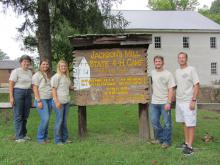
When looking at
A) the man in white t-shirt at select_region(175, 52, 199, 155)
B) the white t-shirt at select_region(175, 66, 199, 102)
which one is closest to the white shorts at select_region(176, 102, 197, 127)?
the man in white t-shirt at select_region(175, 52, 199, 155)

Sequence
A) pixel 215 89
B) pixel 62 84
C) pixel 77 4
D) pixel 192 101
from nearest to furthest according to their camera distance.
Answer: pixel 192 101, pixel 62 84, pixel 77 4, pixel 215 89

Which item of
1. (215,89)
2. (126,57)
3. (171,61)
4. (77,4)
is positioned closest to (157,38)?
(171,61)

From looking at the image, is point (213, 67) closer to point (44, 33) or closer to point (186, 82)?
point (44, 33)

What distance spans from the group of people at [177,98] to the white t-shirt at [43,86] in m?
2.11

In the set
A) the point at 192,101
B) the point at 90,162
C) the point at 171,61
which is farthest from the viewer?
the point at 171,61

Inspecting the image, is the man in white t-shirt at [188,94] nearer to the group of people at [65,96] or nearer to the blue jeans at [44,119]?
the group of people at [65,96]

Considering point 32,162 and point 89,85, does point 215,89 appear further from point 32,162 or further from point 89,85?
point 32,162

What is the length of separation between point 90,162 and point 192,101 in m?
2.21

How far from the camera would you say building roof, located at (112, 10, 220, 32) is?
43.3 m

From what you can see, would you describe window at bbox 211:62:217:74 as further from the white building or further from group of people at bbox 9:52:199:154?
group of people at bbox 9:52:199:154

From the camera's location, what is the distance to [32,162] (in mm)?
6750

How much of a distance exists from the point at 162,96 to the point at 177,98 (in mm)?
323

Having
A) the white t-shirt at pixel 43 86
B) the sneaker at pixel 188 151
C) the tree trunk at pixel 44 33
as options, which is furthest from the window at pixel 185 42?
the sneaker at pixel 188 151

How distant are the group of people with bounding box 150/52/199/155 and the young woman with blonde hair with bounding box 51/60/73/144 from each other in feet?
5.72
